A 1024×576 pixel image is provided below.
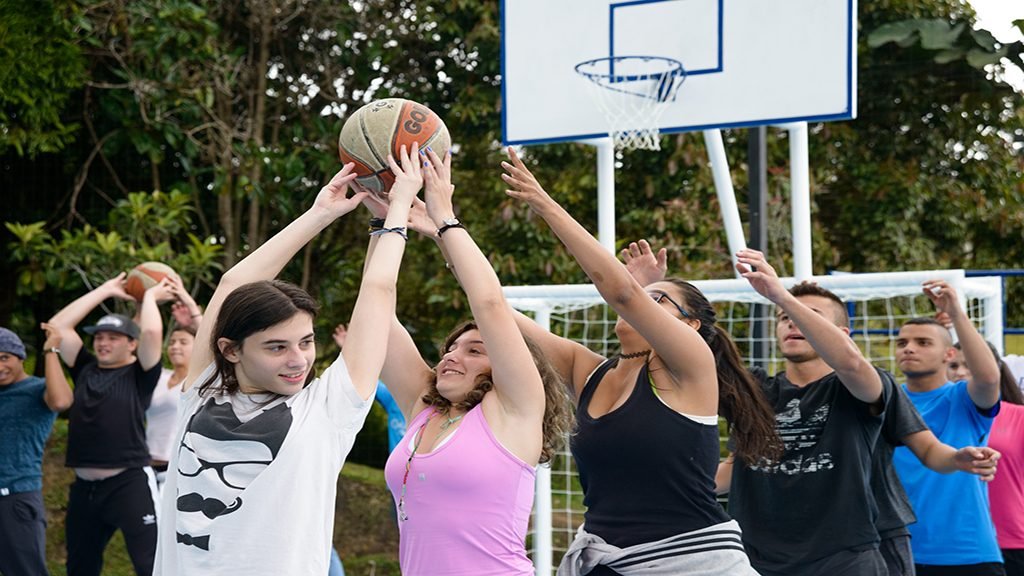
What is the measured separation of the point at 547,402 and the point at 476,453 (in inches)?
13.4

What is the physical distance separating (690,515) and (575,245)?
0.90 m

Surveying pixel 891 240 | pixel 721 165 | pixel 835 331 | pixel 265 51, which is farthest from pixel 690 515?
pixel 891 240

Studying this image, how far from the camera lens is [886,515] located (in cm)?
484

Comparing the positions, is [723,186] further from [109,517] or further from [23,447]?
[23,447]

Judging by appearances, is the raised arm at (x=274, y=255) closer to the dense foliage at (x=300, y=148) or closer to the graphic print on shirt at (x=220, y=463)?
the graphic print on shirt at (x=220, y=463)

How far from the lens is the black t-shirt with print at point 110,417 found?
750cm

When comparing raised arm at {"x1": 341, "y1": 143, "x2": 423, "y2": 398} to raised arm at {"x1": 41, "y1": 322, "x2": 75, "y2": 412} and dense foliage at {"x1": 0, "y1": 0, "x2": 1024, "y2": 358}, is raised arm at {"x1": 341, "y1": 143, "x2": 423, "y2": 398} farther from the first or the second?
dense foliage at {"x1": 0, "y1": 0, "x2": 1024, "y2": 358}

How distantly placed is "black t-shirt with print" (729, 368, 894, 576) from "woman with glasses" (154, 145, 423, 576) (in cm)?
208

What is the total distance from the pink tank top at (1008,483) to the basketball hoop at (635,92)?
99.0 inches

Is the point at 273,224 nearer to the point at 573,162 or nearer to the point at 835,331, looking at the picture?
the point at 573,162

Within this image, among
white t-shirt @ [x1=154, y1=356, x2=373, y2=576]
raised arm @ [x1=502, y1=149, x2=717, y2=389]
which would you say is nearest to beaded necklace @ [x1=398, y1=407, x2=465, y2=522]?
white t-shirt @ [x1=154, y1=356, x2=373, y2=576]

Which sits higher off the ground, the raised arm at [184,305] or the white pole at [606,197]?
the white pole at [606,197]

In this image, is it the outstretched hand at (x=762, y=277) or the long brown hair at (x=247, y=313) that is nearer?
the long brown hair at (x=247, y=313)

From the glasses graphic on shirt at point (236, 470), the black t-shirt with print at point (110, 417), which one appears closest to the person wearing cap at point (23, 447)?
the black t-shirt with print at point (110, 417)
